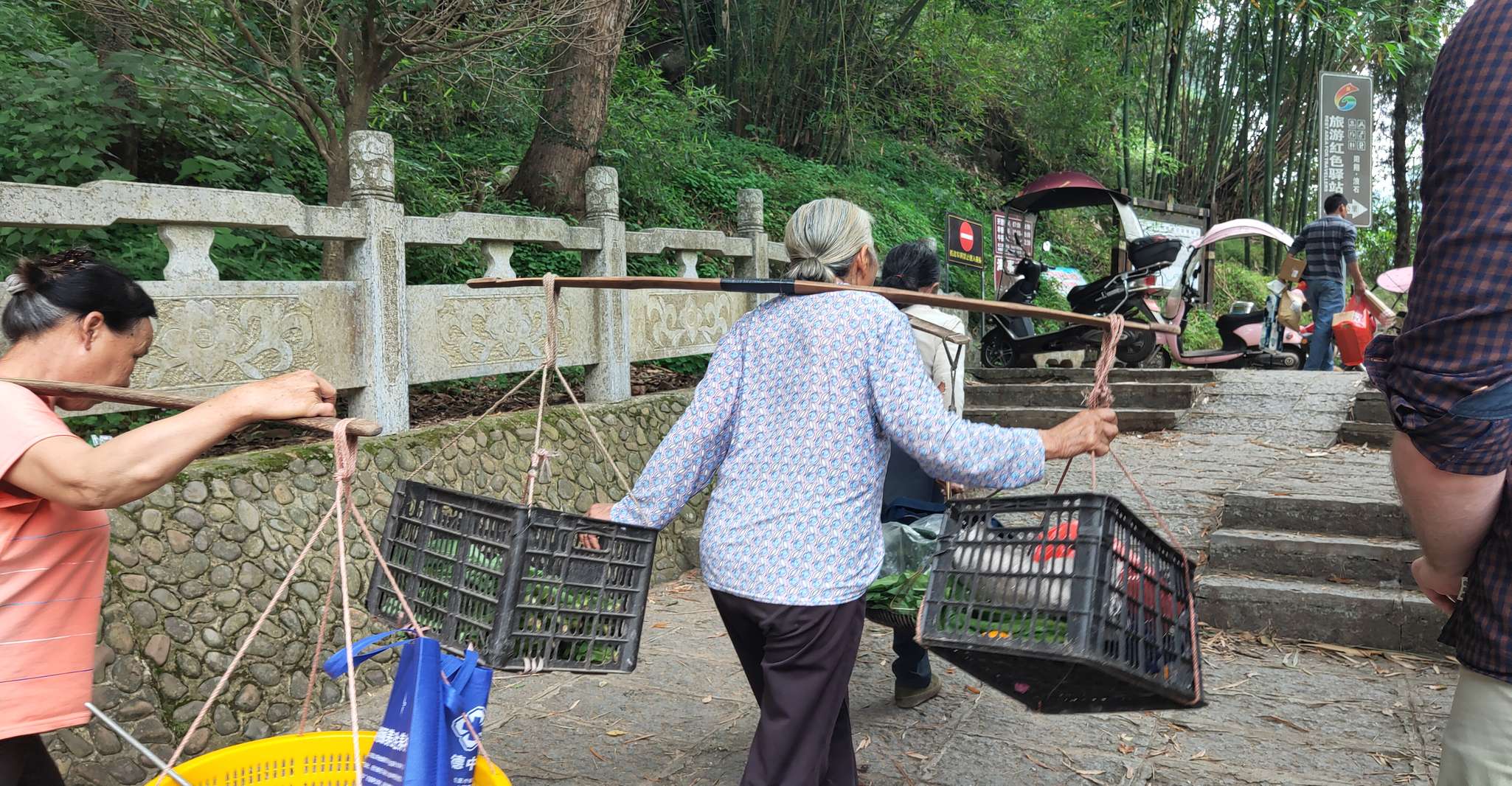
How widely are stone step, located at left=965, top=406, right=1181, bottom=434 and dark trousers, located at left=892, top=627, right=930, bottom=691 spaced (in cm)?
429

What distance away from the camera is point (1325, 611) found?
4391mm

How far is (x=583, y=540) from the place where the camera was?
7.39 feet

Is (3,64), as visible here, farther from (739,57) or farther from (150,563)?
(739,57)

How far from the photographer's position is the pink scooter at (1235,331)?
11.0 m

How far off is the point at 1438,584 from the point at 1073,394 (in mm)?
7312

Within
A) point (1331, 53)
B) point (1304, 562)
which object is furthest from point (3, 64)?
point (1331, 53)

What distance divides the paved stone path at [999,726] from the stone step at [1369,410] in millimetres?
3748

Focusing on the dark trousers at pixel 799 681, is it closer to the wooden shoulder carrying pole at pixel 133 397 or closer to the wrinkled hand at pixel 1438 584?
the wooden shoulder carrying pole at pixel 133 397

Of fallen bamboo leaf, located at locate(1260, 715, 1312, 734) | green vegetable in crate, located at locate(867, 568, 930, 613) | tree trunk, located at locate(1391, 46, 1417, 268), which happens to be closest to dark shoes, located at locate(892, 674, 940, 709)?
green vegetable in crate, located at locate(867, 568, 930, 613)

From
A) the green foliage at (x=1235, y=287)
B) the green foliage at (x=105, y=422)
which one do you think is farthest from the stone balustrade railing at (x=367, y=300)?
the green foliage at (x=1235, y=287)

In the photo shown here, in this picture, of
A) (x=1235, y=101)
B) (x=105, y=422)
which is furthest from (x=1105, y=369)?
(x=1235, y=101)

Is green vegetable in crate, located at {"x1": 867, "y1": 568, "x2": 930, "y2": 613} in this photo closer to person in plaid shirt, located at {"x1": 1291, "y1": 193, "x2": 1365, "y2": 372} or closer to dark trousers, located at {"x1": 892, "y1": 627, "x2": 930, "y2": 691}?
dark trousers, located at {"x1": 892, "y1": 627, "x2": 930, "y2": 691}

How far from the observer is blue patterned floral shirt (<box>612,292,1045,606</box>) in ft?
6.91

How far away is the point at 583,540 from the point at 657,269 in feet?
17.4
